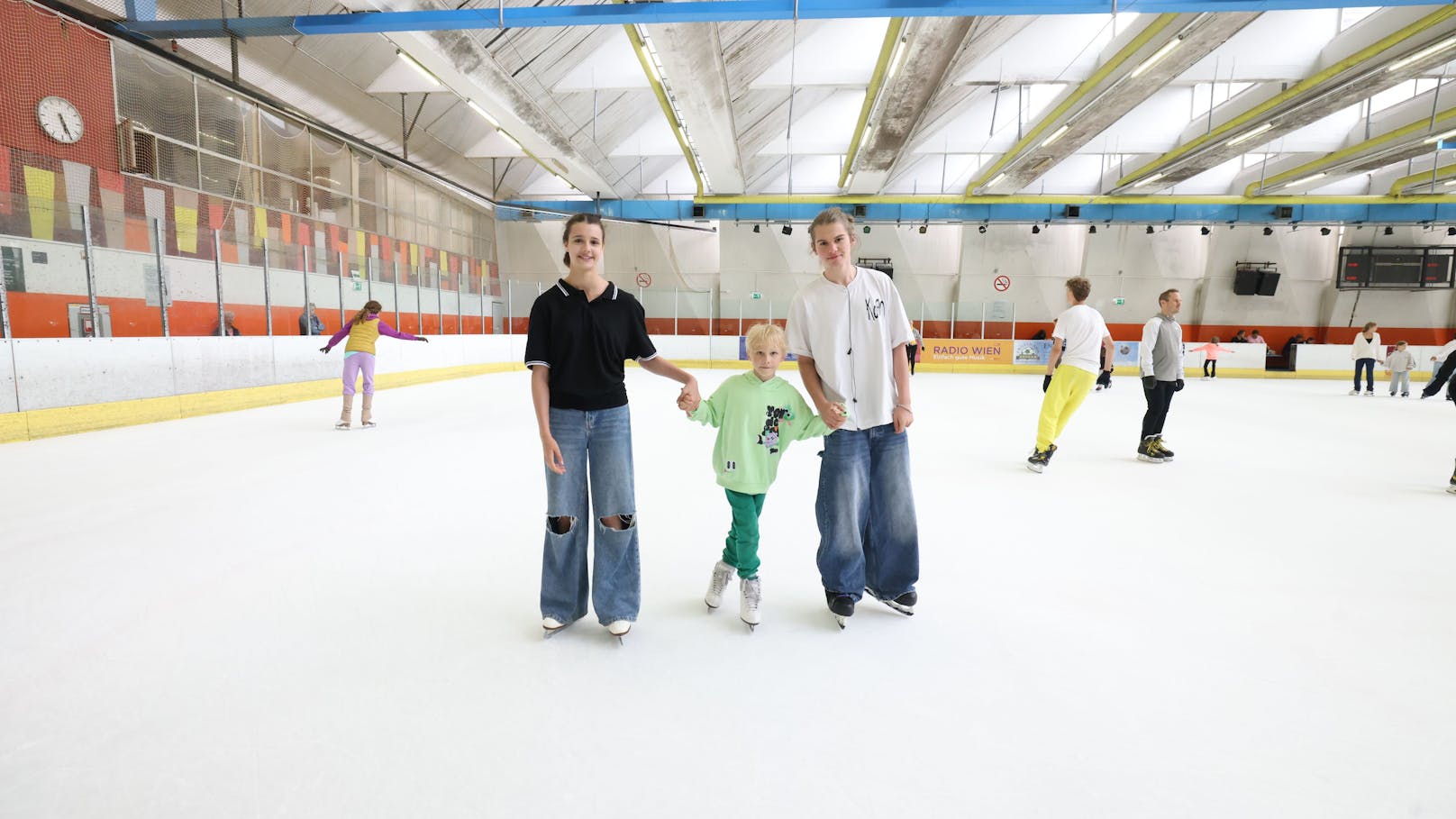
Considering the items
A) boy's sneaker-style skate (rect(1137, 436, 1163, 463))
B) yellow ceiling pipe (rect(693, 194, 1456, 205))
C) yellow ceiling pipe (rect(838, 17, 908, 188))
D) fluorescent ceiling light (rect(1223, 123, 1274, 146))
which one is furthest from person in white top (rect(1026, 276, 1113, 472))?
yellow ceiling pipe (rect(693, 194, 1456, 205))

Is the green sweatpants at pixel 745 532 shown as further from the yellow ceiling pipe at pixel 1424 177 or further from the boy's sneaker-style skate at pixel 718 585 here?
the yellow ceiling pipe at pixel 1424 177

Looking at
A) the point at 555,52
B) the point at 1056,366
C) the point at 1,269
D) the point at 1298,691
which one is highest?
the point at 555,52

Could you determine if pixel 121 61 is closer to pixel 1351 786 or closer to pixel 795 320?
pixel 795 320

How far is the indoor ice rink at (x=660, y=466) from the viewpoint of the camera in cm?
166

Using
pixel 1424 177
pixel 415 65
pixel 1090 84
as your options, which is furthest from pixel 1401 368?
pixel 415 65

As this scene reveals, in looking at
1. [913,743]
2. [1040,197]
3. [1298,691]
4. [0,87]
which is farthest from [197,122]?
[1040,197]

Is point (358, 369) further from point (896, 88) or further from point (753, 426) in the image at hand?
point (896, 88)

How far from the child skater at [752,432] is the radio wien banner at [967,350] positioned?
18.1 meters

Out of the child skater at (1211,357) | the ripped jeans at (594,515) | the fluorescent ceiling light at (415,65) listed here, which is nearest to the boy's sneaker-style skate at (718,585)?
the ripped jeans at (594,515)

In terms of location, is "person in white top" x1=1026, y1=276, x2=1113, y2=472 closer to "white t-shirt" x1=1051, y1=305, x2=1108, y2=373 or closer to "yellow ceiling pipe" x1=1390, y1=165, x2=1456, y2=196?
"white t-shirt" x1=1051, y1=305, x2=1108, y2=373

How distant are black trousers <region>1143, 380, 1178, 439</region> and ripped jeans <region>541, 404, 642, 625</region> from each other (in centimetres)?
526

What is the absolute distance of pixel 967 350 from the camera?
65.4 feet

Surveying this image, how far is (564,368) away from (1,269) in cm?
724

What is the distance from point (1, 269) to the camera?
6043 millimetres
